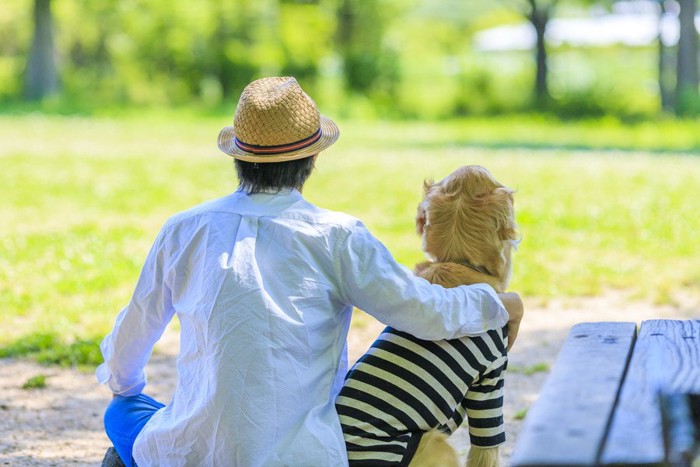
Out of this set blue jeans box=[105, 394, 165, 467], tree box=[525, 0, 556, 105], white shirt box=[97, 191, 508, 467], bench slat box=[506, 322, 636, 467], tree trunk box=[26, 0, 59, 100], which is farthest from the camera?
tree trunk box=[26, 0, 59, 100]

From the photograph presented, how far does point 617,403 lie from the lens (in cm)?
214

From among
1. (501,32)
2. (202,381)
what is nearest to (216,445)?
(202,381)

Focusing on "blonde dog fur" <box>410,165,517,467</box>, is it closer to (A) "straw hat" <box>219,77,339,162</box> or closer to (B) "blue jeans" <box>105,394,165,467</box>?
(A) "straw hat" <box>219,77,339,162</box>

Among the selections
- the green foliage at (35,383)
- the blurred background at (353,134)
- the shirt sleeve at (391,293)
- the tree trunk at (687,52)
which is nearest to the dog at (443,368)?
the shirt sleeve at (391,293)

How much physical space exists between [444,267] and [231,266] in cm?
66

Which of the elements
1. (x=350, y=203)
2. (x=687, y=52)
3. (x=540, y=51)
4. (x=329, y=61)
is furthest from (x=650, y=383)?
(x=329, y=61)

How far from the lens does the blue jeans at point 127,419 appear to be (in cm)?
331

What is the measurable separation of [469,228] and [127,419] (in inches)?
48.7

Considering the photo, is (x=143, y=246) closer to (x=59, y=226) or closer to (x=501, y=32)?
(x=59, y=226)

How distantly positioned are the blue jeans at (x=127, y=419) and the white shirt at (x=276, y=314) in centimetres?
44

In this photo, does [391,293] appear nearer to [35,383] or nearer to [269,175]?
[269,175]

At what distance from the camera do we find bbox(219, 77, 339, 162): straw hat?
2879mm

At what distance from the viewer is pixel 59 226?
10344 mm

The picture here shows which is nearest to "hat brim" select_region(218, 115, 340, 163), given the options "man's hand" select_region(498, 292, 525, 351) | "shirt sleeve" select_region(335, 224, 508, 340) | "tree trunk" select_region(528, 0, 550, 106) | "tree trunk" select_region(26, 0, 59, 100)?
"shirt sleeve" select_region(335, 224, 508, 340)
